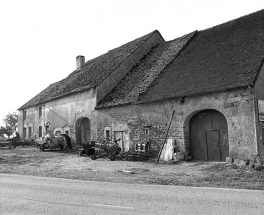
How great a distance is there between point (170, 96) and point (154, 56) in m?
8.27

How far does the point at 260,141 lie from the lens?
12.1 meters

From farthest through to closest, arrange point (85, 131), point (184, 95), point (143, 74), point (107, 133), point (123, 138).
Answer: point (85, 131), point (143, 74), point (107, 133), point (123, 138), point (184, 95)

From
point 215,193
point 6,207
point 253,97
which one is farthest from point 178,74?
point 6,207

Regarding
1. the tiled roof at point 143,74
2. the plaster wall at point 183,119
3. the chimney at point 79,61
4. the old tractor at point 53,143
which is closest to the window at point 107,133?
the plaster wall at point 183,119

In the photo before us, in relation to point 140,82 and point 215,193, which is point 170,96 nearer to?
point 140,82

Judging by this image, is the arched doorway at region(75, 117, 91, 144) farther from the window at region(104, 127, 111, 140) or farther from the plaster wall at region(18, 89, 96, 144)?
the window at region(104, 127, 111, 140)

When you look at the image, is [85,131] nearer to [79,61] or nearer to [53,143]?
[53,143]

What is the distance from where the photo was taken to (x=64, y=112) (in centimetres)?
2503

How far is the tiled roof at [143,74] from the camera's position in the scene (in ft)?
60.8

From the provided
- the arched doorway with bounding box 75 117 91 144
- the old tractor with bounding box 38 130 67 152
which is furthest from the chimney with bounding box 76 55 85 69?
the old tractor with bounding box 38 130 67 152

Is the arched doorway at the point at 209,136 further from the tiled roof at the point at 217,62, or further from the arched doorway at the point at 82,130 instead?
the arched doorway at the point at 82,130

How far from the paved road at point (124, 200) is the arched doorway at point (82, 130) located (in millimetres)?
14623

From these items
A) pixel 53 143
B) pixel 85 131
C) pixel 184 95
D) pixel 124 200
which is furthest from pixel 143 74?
pixel 124 200

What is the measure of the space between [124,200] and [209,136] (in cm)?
894
